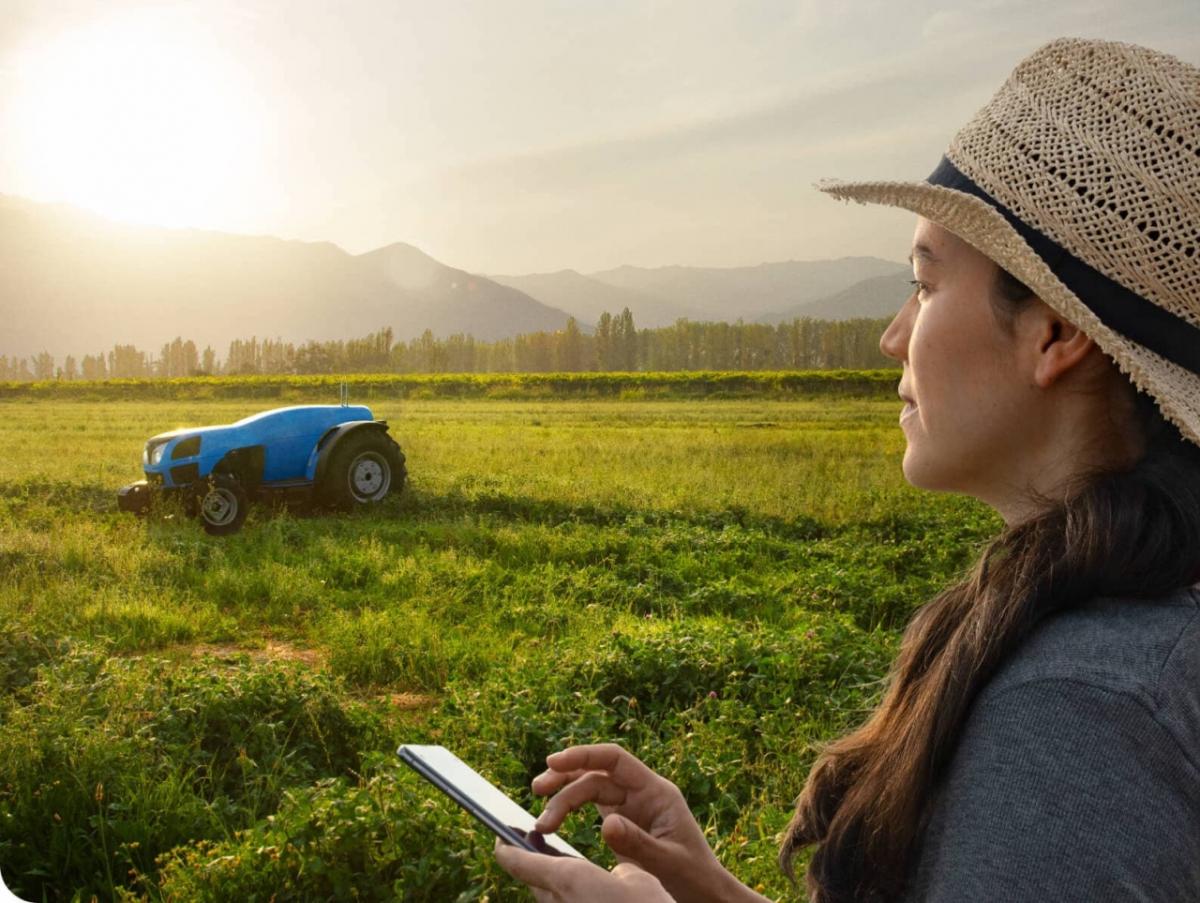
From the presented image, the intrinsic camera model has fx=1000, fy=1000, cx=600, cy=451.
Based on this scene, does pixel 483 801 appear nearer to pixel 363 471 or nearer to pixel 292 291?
pixel 363 471

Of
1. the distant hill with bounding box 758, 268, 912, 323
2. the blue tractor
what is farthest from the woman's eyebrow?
the distant hill with bounding box 758, 268, 912, 323

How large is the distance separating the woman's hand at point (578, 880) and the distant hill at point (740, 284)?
4.20 m

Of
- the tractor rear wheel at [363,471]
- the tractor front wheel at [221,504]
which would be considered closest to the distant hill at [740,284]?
the tractor rear wheel at [363,471]

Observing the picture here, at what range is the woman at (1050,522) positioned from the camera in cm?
59

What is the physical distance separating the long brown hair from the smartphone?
0.83 feet

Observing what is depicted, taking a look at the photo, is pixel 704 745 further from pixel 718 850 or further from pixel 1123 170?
pixel 1123 170

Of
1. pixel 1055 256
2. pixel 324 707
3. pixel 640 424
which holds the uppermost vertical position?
pixel 1055 256

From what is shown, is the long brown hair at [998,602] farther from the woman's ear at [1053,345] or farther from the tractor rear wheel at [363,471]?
the tractor rear wheel at [363,471]

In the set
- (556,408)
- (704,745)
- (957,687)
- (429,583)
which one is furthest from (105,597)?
(957,687)

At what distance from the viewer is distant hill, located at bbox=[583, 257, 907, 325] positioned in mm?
5023

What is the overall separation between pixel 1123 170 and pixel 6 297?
185 inches

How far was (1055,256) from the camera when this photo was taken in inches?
29.2

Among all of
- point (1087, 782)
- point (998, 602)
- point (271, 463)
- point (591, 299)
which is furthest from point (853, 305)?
point (1087, 782)

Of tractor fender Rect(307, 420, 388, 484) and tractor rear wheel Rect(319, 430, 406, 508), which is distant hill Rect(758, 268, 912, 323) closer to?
tractor rear wheel Rect(319, 430, 406, 508)
